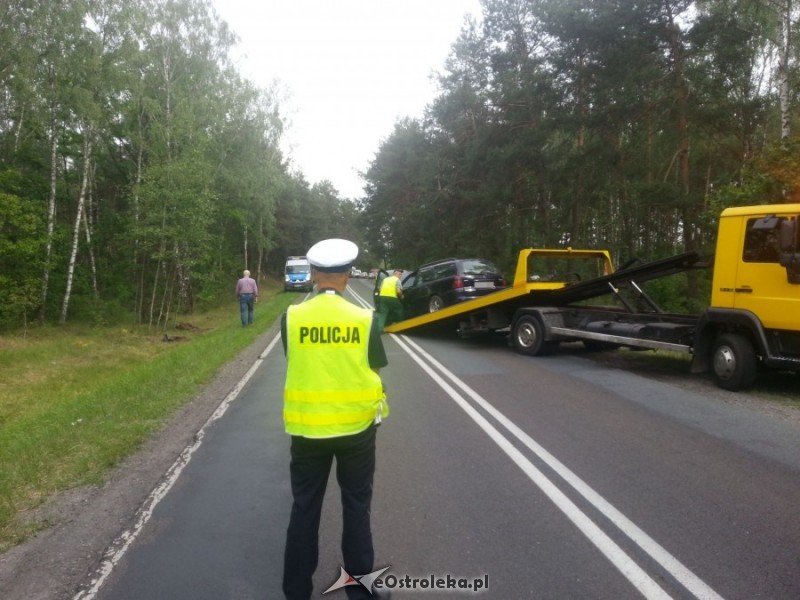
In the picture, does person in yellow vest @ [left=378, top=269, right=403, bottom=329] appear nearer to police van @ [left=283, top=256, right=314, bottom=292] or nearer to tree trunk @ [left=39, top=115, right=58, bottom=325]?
tree trunk @ [left=39, top=115, right=58, bottom=325]

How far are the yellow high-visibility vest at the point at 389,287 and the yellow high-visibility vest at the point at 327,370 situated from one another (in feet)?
43.0

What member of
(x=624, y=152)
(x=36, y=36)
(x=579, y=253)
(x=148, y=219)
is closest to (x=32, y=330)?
(x=148, y=219)

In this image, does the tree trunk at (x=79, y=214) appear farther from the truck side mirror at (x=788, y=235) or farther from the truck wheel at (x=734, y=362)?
the truck side mirror at (x=788, y=235)

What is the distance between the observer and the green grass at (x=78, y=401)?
17.5 ft

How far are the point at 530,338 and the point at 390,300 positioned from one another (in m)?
5.11

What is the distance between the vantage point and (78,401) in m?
9.39

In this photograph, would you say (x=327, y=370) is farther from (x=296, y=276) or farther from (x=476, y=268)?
(x=296, y=276)

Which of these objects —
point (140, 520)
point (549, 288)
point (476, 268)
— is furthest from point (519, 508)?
point (476, 268)

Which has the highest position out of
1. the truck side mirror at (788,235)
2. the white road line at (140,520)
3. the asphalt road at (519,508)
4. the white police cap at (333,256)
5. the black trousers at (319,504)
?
the truck side mirror at (788,235)

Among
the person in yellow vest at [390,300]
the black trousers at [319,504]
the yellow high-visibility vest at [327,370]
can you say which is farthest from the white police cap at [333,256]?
the person in yellow vest at [390,300]

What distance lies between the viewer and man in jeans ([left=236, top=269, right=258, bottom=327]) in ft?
64.0

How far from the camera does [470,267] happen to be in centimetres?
1598

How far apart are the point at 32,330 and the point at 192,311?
987cm

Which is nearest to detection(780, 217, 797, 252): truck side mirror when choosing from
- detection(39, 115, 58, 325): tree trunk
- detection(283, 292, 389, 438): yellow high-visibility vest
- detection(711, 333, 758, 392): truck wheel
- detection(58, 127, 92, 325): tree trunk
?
detection(711, 333, 758, 392): truck wheel
